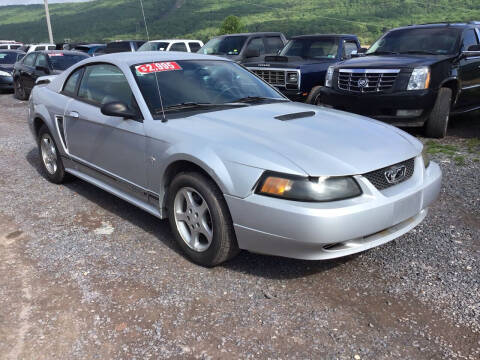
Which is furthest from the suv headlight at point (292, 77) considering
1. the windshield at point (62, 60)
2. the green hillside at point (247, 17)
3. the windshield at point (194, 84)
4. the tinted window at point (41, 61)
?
the green hillside at point (247, 17)

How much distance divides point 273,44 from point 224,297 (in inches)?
416

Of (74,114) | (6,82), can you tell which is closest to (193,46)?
(6,82)

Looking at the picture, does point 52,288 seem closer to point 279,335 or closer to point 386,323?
point 279,335

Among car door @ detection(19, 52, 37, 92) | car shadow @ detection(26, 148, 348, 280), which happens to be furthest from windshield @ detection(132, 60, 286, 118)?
car door @ detection(19, 52, 37, 92)

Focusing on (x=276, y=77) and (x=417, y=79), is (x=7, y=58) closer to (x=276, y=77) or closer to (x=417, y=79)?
(x=276, y=77)

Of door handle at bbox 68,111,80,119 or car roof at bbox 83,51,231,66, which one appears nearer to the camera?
car roof at bbox 83,51,231,66

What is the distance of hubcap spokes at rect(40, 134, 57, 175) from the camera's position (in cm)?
519

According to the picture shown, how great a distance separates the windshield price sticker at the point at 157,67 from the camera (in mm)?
3951

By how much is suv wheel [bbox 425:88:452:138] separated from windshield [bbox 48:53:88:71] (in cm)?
944

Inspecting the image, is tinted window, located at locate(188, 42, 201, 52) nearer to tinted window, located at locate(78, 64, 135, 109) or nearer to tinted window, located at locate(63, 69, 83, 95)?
tinted window, located at locate(63, 69, 83, 95)

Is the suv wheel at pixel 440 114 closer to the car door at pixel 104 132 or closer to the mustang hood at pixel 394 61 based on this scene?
the mustang hood at pixel 394 61

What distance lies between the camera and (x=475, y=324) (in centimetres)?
267

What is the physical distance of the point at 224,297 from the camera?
9.82 ft

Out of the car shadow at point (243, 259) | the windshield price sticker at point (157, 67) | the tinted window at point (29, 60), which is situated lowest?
the car shadow at point (243, 259)
